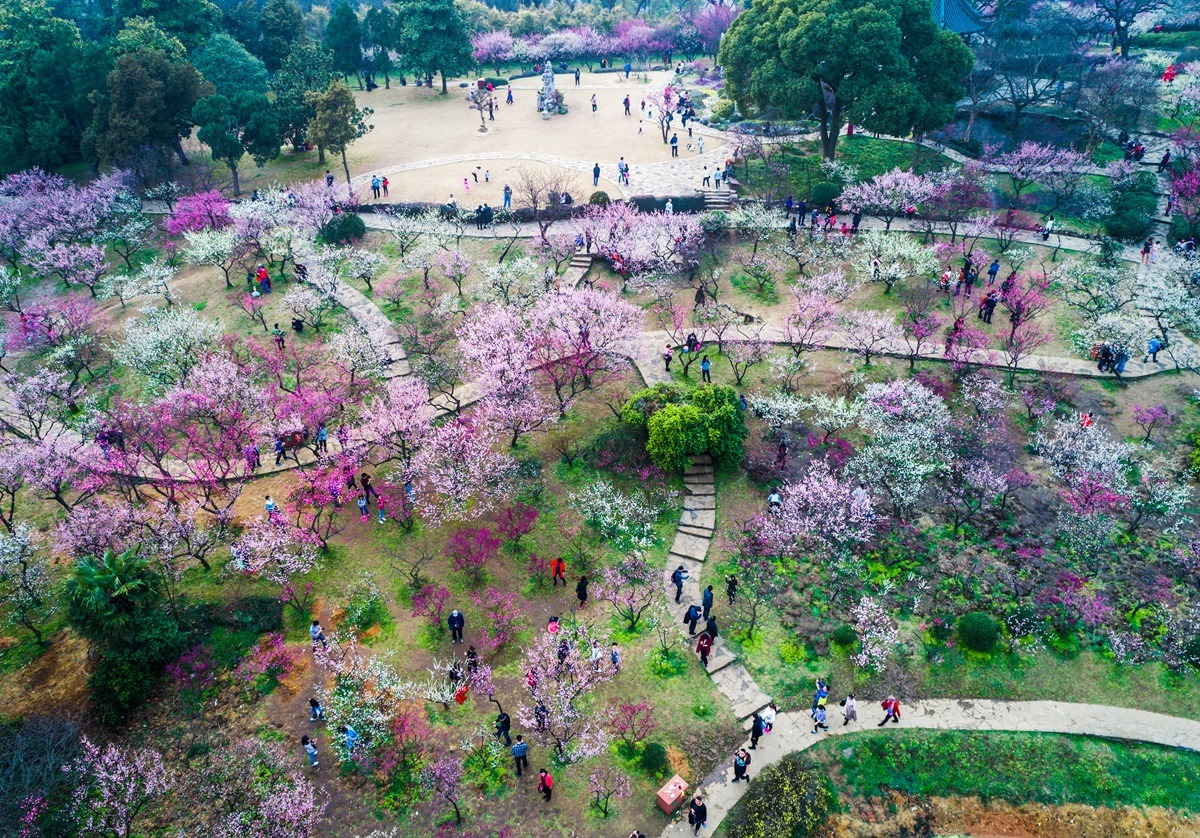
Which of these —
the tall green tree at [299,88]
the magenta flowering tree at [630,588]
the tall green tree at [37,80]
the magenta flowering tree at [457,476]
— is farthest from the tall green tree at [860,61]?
the tall green tree at [37,80]

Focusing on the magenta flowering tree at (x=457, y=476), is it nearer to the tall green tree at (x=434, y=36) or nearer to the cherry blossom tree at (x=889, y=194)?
the cherry blossom tree at (x=889, y=194)

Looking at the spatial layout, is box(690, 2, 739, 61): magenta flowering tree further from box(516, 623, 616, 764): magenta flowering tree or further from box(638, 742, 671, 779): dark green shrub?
box(638, 742, 671, 779): dark green shrub

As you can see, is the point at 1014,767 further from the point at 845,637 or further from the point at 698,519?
the point at 698,519

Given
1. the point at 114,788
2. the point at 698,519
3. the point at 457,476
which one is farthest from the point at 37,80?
the point at 698,519

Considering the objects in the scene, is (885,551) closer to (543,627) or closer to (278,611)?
(543,627)

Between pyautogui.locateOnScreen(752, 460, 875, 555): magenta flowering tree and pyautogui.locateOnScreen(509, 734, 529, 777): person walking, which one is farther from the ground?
pyautogui.locateOnScreen(752, 460, 875, 555): magenta flowering tree

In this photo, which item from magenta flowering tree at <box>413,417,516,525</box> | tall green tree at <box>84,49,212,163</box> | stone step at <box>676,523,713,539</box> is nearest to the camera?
magenta flowering tree at <box>413,417,516,525</box>

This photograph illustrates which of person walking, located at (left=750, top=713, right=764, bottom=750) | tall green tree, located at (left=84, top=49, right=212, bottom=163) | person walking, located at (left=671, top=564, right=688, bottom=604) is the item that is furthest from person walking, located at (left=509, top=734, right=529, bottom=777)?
tall green tree, located at (left=84, top=49, right=212, bottom=163)

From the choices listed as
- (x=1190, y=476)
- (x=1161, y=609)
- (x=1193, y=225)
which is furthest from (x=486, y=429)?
(x=1193, y=225)
